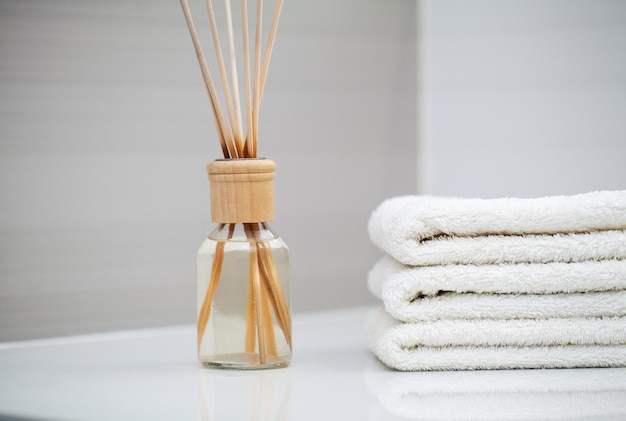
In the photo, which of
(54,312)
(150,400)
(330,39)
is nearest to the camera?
(150,400)

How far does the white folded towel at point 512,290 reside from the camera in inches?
32.7

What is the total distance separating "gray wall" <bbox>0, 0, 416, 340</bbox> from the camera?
1.05 meters

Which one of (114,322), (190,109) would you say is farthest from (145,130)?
(114,322)

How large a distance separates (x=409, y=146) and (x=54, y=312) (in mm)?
660

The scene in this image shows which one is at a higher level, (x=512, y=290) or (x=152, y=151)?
(x=152, y=151)

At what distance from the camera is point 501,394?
2.51 feet

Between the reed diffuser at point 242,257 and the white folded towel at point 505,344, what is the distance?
14 cm

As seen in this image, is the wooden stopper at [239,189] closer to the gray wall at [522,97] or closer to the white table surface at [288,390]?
the white table surface at [288,390]

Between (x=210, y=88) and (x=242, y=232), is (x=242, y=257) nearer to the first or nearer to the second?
(x=242, y=232)

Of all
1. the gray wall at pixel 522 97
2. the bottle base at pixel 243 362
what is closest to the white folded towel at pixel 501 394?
the bottle base at pixel 243 362

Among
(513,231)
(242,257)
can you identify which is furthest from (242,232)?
(513,231)

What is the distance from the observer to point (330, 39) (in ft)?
4.17

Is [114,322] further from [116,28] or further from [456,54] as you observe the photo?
[456,54]

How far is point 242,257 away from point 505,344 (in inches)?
12.2
